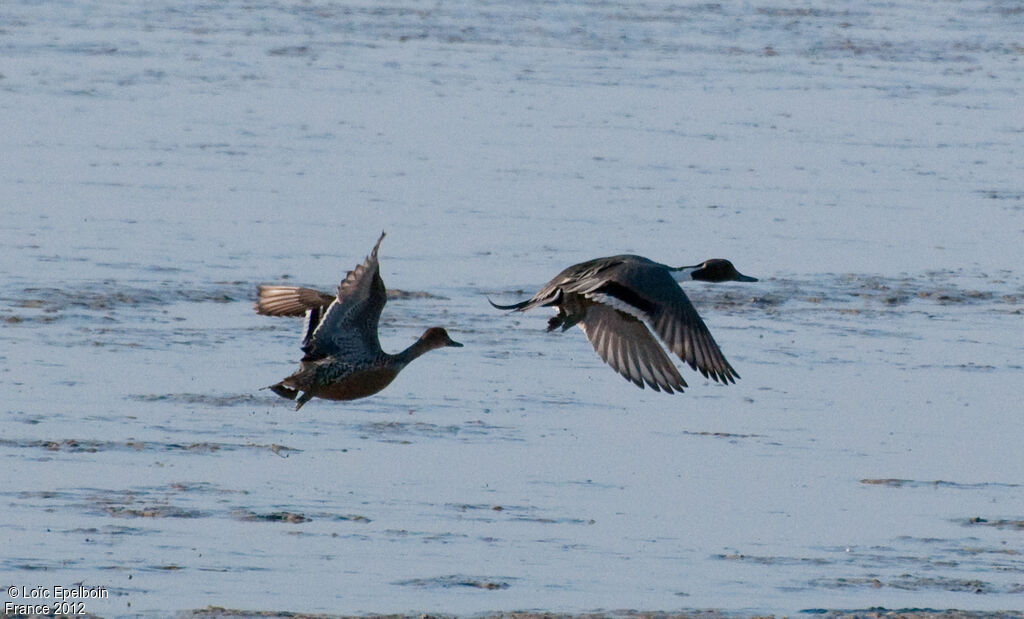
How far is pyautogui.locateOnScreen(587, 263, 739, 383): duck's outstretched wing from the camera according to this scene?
28.1ft

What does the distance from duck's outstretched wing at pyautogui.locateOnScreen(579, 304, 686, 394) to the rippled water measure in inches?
20.4

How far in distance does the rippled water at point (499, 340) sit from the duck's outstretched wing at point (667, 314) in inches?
26.1

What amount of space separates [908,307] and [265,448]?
5.19 m

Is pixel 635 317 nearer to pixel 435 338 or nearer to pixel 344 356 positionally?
pixel 435 338

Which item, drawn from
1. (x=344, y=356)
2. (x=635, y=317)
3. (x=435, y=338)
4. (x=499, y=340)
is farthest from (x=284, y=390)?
(x=499, y=340)

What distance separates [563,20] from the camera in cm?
2906

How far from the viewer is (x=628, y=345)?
9.06 metres

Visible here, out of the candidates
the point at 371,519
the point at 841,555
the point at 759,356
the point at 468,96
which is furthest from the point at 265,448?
the point at 468,96

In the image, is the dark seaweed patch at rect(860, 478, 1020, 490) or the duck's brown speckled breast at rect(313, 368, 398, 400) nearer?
the duck's brown speckled breast at rect(313, 368, 398, 400)

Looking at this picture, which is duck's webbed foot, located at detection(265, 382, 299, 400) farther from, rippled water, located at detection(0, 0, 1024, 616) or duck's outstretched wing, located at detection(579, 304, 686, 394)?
duck's outstretched wing, located at detection(579, 304, 686, 394)

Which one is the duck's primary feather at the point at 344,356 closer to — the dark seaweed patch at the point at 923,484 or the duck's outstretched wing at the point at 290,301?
the duck's outstretched wing at the point at 290,301

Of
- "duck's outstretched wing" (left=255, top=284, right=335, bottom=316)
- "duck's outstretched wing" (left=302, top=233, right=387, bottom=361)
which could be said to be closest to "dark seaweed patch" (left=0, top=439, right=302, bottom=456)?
"duck's outstretched wing" (left=255, top=284, right=335, bottom=316)

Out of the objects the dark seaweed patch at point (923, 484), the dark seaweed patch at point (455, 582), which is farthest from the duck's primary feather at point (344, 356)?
the dark seaweed patch at point (923, 484)

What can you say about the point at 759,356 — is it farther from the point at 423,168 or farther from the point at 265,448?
the point at 423,168
